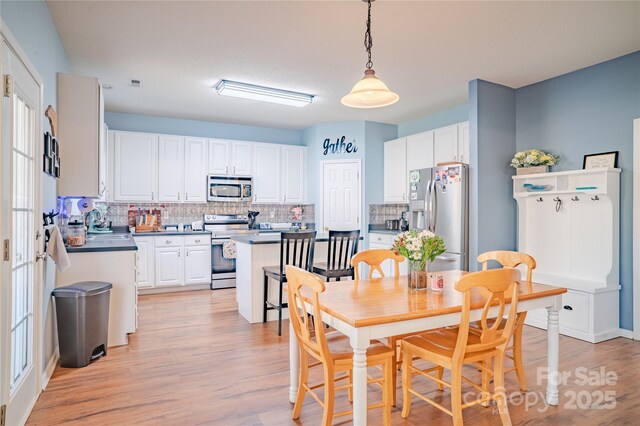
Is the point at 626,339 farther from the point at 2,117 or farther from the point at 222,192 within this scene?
the point at 222,192

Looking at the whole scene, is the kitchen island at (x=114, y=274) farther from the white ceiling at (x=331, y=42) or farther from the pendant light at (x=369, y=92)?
the pendant light at (x=369, y=92)

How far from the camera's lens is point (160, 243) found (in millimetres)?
5605

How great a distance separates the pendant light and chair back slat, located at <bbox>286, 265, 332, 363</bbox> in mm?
1295

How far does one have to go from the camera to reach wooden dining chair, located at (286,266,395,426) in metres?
1.92

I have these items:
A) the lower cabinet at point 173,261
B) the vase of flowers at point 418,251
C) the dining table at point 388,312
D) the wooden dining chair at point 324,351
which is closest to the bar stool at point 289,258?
the dining table at point 388,312

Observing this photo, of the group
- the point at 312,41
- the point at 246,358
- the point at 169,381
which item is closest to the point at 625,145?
the point at 312,41

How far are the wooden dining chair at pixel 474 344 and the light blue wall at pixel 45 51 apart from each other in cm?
252

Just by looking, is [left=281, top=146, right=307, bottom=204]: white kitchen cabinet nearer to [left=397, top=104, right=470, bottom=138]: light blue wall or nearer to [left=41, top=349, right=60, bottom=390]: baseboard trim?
[left=397, top=104, right=470, bottom=138]: light blue wall

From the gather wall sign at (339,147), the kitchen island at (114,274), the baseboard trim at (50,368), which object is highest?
the gather wall sign at (339,147)

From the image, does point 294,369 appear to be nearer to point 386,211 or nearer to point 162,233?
point 162,233

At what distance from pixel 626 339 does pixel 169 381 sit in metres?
4.05

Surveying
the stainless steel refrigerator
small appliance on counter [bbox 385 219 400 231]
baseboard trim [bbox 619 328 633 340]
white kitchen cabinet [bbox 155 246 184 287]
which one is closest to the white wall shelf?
baseboard trim [bbox 619 328 633 340]

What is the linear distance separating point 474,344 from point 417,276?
0.49m

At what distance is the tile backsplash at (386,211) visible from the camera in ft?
21.2
